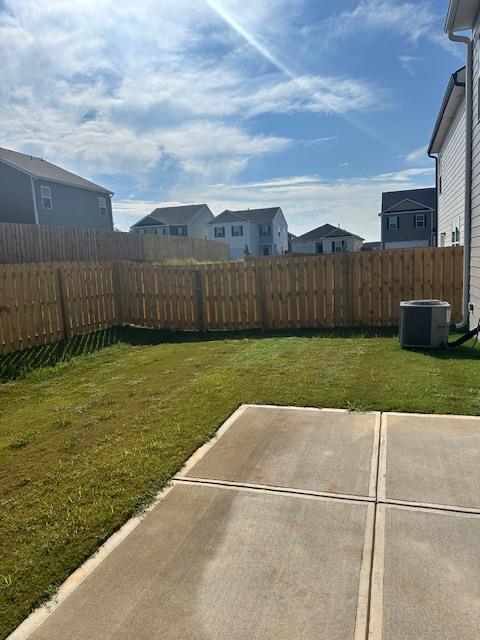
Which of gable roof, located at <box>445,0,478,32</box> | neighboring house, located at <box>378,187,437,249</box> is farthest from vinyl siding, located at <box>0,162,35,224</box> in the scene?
neighboring house, located at <box>378,187,437,249</box>

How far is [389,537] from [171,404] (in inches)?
119

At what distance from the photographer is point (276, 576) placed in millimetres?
2271

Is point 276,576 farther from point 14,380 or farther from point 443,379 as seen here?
point 14,380

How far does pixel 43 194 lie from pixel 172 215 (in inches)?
1131

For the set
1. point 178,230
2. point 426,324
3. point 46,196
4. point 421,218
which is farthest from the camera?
point 178,230

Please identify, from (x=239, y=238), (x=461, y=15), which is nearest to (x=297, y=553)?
(x=461, y=15)

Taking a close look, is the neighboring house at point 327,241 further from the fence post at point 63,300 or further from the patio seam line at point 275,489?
the patio seam line at point 275,489

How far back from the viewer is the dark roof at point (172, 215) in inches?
2109

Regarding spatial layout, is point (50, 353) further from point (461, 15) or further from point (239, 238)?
point (239, 238)

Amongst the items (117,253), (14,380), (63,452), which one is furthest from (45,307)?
(117,253)

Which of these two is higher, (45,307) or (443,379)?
(45,307)

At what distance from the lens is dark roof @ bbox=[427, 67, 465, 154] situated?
915 centimetres

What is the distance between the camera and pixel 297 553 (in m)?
2.44

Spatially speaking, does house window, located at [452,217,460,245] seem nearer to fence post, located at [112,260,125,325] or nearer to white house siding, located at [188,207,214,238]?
fence post, located at [112,260,125,325]
